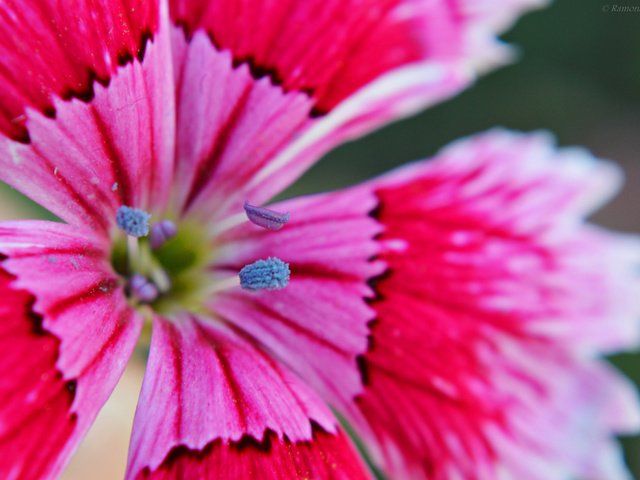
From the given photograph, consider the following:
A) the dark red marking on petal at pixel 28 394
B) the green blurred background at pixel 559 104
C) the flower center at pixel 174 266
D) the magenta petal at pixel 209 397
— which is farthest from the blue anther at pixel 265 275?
the green blurred background at pixel 559 104

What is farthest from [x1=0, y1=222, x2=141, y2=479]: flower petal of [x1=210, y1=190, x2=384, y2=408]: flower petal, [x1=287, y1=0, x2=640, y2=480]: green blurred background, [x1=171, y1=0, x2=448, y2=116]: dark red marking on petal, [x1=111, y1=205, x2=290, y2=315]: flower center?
[x1=287, y1=0, x2=640, y2=480]: green blurred background

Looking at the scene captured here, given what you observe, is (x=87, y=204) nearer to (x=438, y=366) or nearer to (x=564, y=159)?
(x=438, y=366)

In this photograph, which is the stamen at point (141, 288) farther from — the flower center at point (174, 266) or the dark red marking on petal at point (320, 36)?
the dark red marking on petal at point (320, 36)

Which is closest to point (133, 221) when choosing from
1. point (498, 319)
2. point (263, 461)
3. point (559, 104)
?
point (263, 461)

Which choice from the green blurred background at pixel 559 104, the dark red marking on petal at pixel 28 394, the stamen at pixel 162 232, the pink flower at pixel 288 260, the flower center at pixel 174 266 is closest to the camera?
the dark red marking on petal at pixel 28 394

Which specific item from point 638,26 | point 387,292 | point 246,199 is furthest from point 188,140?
point 638,26

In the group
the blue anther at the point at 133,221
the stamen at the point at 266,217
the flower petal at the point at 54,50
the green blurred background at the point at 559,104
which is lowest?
the green blurred background at the point at 559,104
